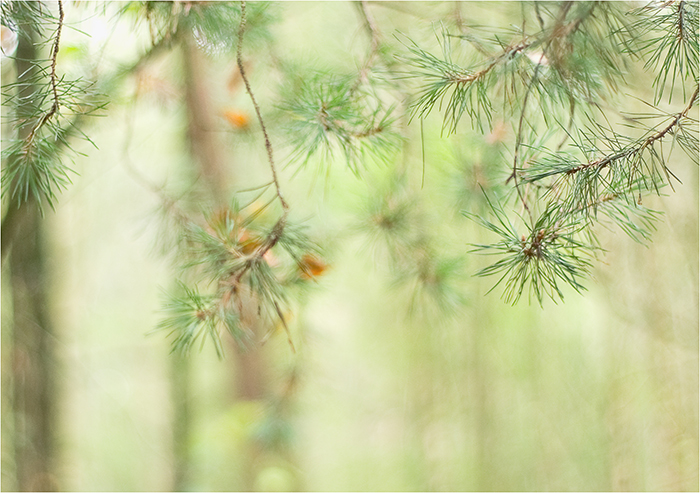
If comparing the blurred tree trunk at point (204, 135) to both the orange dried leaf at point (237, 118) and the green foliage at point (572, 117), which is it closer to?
the orange dried leaf at point (237, 118)

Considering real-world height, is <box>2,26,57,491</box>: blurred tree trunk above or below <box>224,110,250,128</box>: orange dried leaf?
below

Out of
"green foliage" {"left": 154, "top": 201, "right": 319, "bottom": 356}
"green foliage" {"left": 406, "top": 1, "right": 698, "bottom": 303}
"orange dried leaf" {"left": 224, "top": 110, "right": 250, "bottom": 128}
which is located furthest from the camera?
"orange dried leaf" {"left": 224, "top": 110, "right": 250, "bottom": 128}

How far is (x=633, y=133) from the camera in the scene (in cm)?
110

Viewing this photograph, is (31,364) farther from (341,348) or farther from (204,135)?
(341,348)

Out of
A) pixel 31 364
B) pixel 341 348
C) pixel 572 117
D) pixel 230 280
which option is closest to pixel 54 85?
pixel 230 280

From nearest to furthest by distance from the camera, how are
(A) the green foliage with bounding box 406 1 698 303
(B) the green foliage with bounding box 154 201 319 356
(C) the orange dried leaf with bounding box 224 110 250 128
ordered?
(A) the green foliage with bounding box 406 1 698 303
(B) the green foliage with bounding box 154 201 319 356
(C) the orange dried leaf with bounding box 224 110 250 128

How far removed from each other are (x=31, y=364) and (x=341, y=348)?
0.89m

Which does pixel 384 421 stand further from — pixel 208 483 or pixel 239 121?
pixel 239 121

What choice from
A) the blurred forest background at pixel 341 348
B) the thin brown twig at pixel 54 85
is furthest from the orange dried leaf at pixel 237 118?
the thin brown twig at pixel 54 85

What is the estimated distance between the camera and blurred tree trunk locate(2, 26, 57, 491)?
98 cm

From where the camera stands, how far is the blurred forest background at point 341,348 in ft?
3.43

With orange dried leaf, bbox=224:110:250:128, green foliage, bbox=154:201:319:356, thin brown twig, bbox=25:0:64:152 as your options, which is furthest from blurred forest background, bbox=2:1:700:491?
thin brown twig, bbox=25:0:64:152

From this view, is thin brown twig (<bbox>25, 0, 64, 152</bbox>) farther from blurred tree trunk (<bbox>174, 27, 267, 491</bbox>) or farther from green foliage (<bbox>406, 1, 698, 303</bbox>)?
blurred tree trunk (<bbox>174, 27, 267, 491</bbox>)

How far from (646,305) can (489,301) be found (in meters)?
0.41
